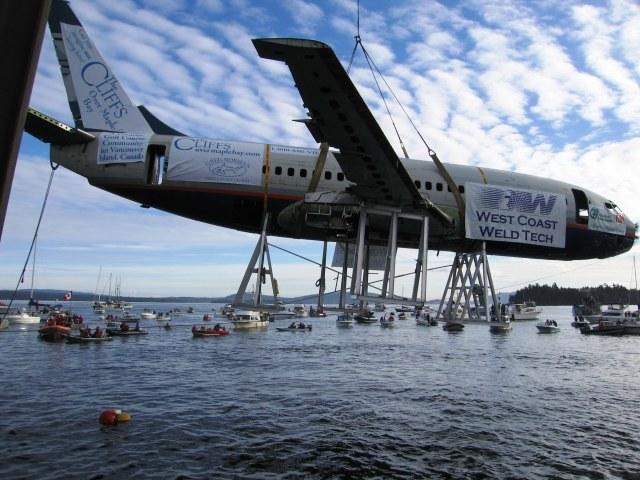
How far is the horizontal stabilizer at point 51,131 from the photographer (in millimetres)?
15164

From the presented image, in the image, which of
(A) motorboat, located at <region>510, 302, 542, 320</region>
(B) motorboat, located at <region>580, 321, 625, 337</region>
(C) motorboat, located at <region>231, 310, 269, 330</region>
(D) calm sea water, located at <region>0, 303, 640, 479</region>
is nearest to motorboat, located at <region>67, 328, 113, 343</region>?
(D) calm sea water, located at <region>0, 303, 640, 479</region>

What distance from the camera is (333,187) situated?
17250 mm

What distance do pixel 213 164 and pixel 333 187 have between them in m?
4.15

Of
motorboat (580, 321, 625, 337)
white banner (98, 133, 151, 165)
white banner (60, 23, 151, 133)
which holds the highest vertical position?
white banner (60, 23, 151, 133)

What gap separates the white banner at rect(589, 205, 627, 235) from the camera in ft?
65.0

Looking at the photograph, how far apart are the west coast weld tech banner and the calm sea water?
8.38m

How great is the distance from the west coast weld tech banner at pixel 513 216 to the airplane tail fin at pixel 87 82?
1367 cm

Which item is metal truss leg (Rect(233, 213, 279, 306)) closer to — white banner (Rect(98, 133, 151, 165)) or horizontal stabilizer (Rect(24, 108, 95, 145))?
white banner (Rect(98, 133, 151, 165))

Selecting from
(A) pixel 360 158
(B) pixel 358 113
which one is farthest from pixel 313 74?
(A) pixel 360 158

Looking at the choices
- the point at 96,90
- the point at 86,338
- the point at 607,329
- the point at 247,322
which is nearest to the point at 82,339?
the point at 86,338

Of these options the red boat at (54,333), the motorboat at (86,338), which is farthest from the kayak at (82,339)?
the red boat at (54,333)

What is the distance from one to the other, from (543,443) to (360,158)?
52.3 ft

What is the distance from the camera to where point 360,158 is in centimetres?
1423

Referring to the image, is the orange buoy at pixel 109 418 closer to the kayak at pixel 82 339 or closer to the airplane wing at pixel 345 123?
the airplane wing at pixel 345 123
